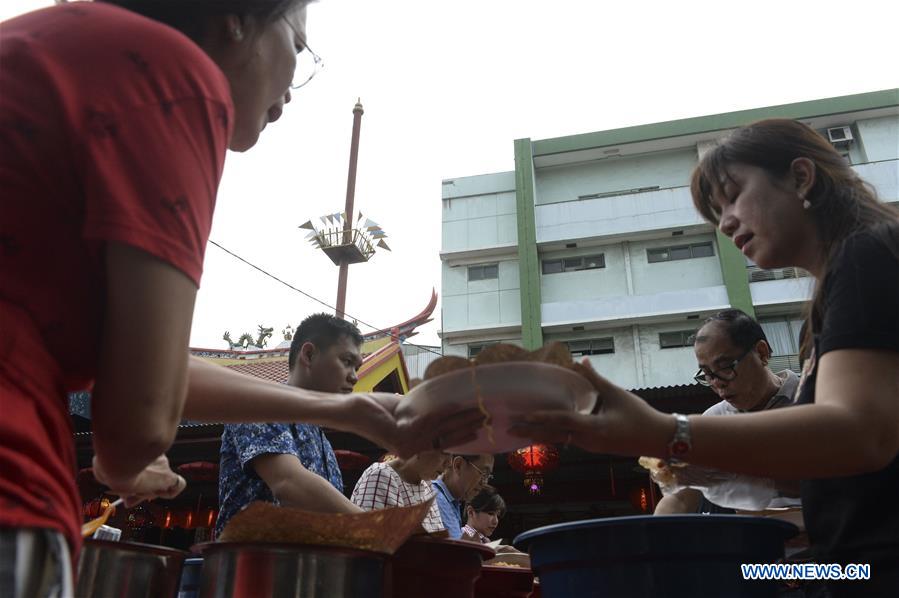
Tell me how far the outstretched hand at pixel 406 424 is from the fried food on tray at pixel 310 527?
0.66ft

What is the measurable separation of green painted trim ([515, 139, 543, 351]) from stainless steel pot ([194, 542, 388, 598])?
1811 centimetres

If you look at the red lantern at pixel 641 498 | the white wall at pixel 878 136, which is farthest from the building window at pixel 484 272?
the red lantern at pixel 641 498

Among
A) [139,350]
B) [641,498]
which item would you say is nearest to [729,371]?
[139,350]

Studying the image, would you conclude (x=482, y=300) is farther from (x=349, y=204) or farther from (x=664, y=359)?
(x=349, y=204)

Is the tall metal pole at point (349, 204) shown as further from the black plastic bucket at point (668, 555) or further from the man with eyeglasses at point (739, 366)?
the black plastic bucket at point (668, 555)

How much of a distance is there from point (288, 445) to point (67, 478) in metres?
1.80

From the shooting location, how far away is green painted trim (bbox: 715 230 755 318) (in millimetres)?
18562

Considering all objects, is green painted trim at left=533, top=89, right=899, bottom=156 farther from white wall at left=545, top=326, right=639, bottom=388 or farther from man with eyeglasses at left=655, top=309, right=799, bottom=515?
man with eyeglasses at left=655, top=309, right=799, bottom=515

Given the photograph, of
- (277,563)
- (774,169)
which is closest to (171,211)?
(277,563)

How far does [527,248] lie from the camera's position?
830 inches

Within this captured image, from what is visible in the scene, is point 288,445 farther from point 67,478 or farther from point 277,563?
point 67,478

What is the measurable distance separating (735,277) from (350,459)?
48.0 feet

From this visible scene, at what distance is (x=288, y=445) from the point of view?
2457mm

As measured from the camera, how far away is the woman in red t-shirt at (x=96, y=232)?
68 cm
